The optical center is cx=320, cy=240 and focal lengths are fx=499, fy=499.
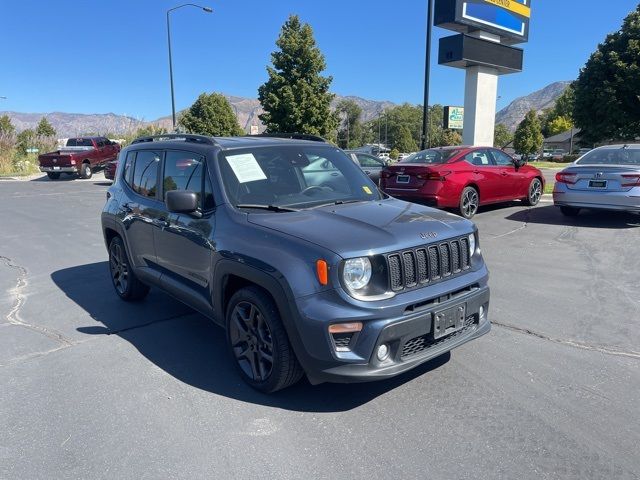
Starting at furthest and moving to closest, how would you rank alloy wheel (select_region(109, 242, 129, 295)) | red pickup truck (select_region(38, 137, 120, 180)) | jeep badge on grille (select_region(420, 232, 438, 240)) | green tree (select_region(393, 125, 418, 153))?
green tree (select_region(393, 125, 418, 153)) < red pickup truck (select_region(38, 137, 120, 180)) < alloy wheel (select_region(109, 242, 129, 295)) < jeep badge on grille (select_region(420, 232, 438, 240))

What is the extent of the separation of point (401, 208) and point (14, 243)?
821 centimetres

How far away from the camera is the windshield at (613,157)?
9.45 metres

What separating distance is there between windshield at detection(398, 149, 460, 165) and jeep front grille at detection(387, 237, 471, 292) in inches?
267

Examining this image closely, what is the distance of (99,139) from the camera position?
86.4 feet

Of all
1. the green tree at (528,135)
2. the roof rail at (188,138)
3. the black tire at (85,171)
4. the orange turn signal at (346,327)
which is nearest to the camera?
the orange turn signal at (346,327)

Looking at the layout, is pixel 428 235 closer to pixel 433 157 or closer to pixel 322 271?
pixel 322 271

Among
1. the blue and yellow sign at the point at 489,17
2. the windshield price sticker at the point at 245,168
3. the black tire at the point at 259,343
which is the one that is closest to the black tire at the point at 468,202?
the windshield price sticker at the point at 245,168

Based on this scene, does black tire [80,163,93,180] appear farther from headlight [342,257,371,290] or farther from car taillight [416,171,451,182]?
headlight [342,257,371,290]

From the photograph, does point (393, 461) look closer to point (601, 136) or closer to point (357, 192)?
point (357, 192)

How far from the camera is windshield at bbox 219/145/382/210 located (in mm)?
3941

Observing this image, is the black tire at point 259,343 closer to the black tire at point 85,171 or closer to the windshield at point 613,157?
the windshield at point 613,157

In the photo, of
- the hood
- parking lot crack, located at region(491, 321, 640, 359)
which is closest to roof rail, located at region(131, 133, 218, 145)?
the hood

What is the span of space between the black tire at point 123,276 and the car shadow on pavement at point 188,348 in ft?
0.35

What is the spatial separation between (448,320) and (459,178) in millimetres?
7050
